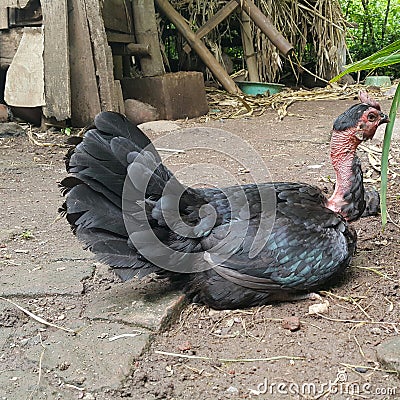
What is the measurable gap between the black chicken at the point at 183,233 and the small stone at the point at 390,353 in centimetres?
45

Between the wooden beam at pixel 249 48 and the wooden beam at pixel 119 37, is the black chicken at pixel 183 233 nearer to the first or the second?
the wooden beam at pixel 119 37

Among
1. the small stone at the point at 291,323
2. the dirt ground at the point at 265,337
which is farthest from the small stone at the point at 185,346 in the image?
the small stone at the point at 291,323

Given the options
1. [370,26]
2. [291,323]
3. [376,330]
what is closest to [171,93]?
[291,323]

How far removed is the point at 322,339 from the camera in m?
2.33

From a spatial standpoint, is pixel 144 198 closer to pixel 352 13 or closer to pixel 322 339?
→ pixel 322 339

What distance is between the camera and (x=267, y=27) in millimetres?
7992

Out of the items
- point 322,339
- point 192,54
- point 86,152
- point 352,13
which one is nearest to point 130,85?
point 192,54

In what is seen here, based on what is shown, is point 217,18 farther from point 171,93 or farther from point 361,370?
point 361,370

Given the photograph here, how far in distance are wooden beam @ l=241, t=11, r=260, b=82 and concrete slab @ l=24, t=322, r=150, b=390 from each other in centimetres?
733

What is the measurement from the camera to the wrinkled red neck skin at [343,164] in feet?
9.27

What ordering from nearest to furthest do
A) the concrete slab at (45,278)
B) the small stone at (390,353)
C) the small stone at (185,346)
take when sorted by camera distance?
the small stone at (390,353) → the small stone at (185,346) → the concrete slab at (45,278)

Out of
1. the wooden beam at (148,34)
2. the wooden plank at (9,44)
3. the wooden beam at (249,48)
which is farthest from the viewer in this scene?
the wooden beam at (249,48)

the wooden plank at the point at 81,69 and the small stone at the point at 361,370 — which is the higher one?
the wooden plank at the point at 81,69

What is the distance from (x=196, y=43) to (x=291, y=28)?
2067 mm
